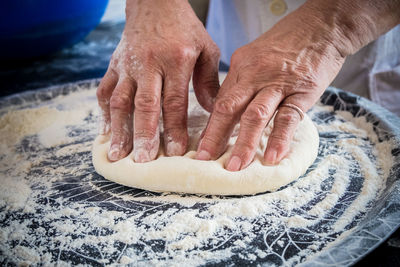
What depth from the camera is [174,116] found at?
1.17 metres

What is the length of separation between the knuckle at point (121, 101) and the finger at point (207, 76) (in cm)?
30

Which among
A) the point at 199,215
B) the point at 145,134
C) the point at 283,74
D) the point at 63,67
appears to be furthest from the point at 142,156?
the point at 63,67

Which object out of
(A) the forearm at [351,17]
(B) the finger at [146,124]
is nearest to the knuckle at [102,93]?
(B) the finger at [146,124]

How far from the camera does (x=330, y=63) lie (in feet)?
3.72

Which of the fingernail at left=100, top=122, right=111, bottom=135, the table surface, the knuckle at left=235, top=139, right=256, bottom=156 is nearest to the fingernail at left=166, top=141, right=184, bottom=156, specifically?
the knuckle at left=235, top=139, right=256, bottom=156

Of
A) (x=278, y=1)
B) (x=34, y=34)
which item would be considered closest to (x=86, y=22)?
(x=34, y=34)

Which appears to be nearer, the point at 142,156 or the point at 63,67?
the point at 142,156

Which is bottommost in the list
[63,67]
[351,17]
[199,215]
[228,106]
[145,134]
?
[63,67]

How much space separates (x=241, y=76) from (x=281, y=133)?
0.22 meters

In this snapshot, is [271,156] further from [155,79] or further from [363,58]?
[363,58]

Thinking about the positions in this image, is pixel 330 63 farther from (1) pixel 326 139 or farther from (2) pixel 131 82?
(2) pixel 131 82

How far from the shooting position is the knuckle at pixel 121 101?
1172 mm

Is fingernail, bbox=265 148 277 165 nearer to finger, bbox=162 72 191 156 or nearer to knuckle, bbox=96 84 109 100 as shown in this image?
finger, bbox=162 72 191 156

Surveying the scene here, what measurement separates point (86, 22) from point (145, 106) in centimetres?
179
